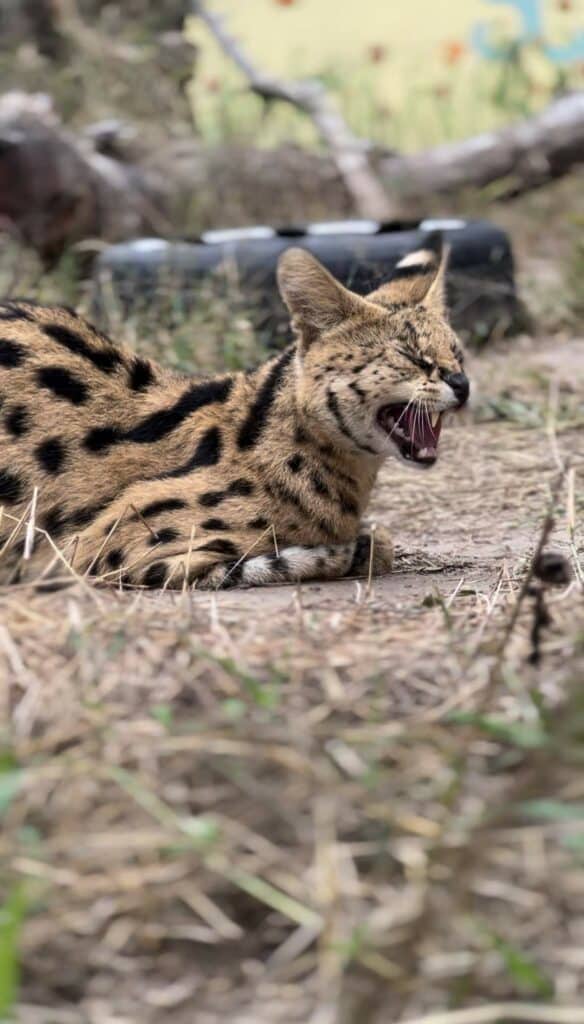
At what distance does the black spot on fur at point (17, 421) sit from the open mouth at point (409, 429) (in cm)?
102

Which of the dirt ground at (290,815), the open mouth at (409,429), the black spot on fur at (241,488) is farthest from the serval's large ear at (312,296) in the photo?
the dirt ground at (290,815)

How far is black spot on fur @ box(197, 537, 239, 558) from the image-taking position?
12.5 ft

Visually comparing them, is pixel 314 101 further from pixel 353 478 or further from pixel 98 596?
pixel 98 596

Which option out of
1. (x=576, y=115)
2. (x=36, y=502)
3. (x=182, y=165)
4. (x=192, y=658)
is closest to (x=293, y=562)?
(x=36, y=502)

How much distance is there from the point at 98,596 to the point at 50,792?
88cm

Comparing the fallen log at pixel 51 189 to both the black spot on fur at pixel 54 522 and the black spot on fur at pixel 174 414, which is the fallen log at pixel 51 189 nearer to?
the black spot on fur at pixel 174 414

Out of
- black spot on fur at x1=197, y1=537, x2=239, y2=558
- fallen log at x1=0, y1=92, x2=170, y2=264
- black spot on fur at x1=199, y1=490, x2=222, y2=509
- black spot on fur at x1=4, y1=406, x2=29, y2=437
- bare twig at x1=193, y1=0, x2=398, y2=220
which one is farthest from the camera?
bare twig at x1=193, y1=0, x2=398, y2=220

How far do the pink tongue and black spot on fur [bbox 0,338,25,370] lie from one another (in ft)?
3.72

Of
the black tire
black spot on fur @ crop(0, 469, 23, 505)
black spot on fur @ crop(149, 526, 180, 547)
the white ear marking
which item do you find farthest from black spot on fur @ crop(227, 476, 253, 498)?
the black tire

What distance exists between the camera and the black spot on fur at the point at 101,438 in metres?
4.05

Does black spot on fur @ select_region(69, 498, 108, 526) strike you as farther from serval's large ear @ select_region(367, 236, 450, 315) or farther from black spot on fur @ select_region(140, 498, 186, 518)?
serval's large ear @ select_region(367, 236, 450, 315)

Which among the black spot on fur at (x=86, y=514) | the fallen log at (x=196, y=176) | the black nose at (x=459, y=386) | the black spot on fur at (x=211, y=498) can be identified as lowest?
the fallen log at (x=196, y=176)

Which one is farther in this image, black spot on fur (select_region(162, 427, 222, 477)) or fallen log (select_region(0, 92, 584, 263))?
fallen log (select_region(0, 92, 584, 263))

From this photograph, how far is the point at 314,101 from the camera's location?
11.1 metres
